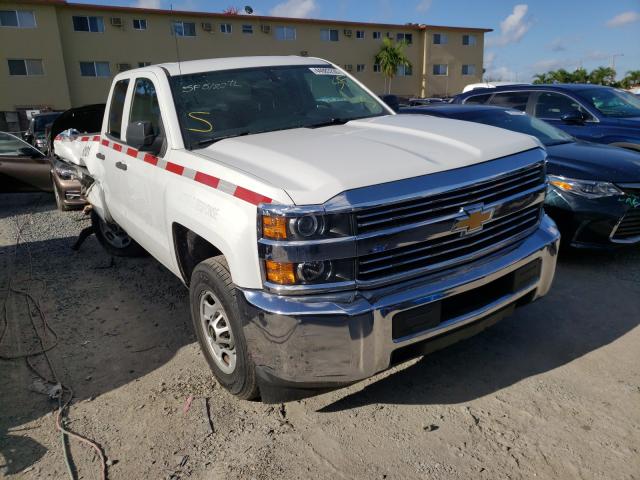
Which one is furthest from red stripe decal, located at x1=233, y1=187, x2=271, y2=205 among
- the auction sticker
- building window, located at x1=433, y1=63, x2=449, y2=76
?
building window, located at x1=433, y1=63, x2=449, y2=76

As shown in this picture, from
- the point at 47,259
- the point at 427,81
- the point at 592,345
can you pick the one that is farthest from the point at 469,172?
the point at 427,81

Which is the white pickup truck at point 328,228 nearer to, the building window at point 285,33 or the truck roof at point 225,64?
the truck roof at point 225,64

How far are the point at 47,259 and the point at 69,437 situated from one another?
3760mm

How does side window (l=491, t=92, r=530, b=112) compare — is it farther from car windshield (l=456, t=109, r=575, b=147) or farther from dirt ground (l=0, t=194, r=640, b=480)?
dirt ground (l=0, t=194, r=640, b=480)

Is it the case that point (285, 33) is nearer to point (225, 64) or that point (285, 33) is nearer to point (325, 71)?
point (325, 71)

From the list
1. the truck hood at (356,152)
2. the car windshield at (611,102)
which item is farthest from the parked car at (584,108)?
the truck hood at (356,152)

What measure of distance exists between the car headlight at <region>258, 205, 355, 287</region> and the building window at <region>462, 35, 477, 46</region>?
4745 cm

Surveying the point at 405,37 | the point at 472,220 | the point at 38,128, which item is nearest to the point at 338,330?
the point at 472,220

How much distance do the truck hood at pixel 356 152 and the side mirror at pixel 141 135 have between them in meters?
0.53

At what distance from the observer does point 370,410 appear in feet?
9.46

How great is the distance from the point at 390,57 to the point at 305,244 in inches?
1639

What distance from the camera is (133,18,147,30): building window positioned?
33.5 m

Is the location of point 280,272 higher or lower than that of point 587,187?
higher

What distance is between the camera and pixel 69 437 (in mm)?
2775
